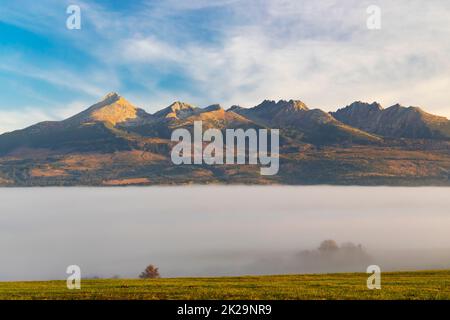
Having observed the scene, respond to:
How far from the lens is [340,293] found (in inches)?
1528

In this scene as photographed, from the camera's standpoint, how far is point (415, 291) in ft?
132

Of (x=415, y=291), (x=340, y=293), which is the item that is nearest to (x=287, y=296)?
(x=340, y=293)
